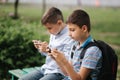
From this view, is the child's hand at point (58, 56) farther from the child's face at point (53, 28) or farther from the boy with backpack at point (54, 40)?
the child's face at point (53, 28)

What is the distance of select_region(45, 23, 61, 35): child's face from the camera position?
192 inches

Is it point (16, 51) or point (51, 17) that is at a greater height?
point (51, 17)

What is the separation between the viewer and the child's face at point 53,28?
4871mm

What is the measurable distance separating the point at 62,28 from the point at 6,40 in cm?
228

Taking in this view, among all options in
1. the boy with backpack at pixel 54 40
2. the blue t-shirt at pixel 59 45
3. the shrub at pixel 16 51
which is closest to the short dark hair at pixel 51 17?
the boy with backpack at pixel 54 40

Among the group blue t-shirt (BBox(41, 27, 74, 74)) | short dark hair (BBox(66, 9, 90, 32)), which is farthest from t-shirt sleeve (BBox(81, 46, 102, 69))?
blue t-shirt (BBox(41, 27, 74, 74))

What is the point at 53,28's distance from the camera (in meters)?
4.91

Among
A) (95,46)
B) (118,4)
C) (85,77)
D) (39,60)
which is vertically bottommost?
(118,4)

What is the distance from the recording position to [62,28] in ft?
16.4

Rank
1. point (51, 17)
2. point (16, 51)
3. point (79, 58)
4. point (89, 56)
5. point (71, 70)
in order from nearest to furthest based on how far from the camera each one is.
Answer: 1. point (71, 70)
2. point (89, 56)
3. point (79, 58)
4. point (51, 17)
5. point (16, 51)

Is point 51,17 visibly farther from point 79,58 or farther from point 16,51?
point 16,51

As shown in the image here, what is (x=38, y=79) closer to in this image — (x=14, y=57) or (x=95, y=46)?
(x=95, y=46)

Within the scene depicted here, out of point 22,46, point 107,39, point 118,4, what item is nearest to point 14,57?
point 22,46

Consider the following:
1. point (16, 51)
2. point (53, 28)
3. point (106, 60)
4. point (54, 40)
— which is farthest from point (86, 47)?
point (16, 51)
